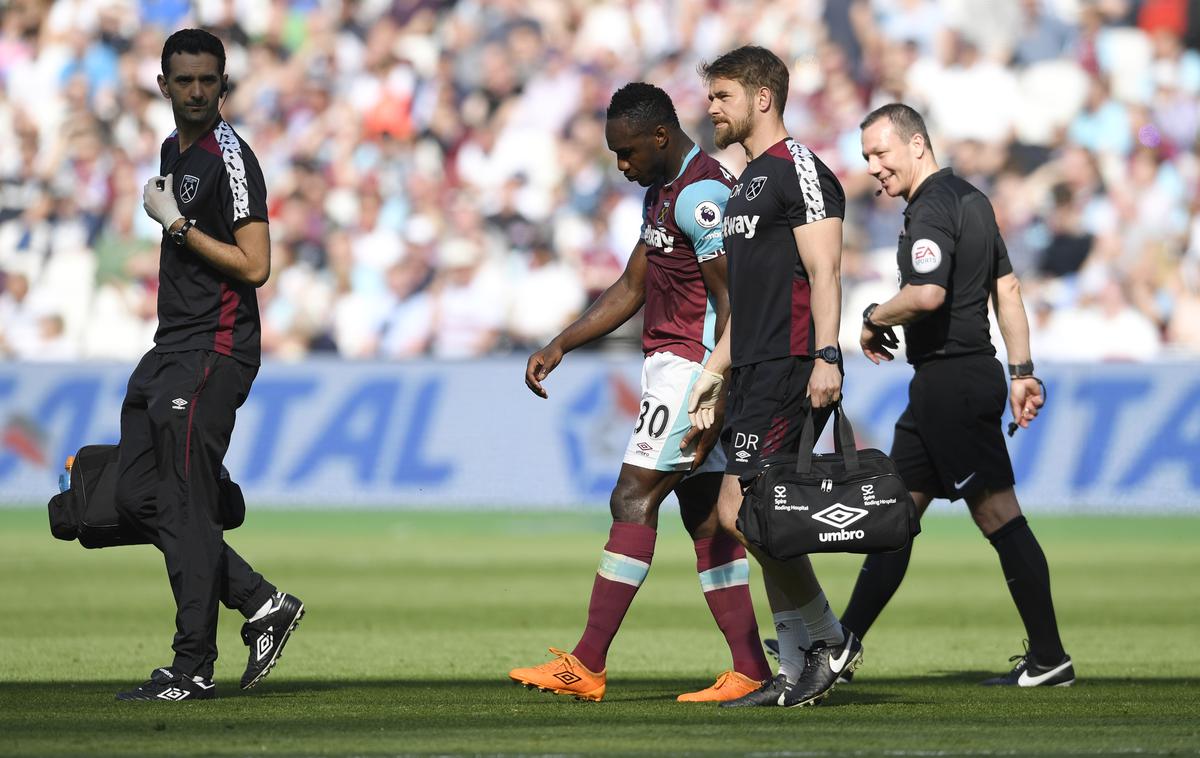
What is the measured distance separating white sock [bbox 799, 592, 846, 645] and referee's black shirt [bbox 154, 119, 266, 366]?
92.0 inches

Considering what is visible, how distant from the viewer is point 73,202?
68.0 ft

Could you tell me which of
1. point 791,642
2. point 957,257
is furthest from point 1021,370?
point 791,642

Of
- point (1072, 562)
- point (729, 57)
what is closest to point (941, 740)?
point (729, 57)

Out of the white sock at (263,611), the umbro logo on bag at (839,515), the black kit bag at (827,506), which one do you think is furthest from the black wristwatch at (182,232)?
the umbro logo on bag at (839,515)

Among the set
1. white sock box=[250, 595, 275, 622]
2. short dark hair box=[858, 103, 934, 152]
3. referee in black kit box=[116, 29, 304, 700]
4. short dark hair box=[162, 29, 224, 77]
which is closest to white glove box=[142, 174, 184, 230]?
referee in black kit box=[116, 29, 304, 700]

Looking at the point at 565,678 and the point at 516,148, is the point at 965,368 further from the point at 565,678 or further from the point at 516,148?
the point at 516,148

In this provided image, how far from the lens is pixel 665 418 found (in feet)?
23.0

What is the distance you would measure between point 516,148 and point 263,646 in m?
14.6

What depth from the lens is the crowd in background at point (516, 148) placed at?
754 inches

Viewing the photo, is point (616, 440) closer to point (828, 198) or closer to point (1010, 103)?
point (1010, 103)

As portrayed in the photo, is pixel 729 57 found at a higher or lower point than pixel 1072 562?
higher

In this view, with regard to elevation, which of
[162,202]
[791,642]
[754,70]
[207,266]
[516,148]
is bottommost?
[791,642]

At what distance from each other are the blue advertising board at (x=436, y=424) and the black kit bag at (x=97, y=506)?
954 centimetres

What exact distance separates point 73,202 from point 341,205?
3.10 meters
